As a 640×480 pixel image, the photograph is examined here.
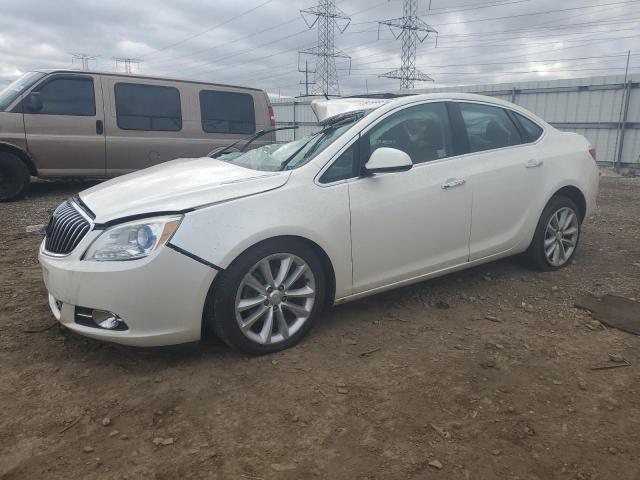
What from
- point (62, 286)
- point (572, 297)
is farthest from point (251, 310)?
point (572, 297)

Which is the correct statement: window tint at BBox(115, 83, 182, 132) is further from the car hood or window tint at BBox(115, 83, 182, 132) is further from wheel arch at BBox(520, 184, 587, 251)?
wheel arch at BBox(520, 184, 587, 251)

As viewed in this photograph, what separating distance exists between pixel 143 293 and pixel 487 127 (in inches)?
116

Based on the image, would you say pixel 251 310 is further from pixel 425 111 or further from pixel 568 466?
pixel 425 111

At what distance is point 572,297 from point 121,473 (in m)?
3.42

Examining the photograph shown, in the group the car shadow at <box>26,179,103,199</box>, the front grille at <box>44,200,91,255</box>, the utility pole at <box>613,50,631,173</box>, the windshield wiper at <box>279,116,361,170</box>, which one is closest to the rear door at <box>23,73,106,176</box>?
the car shadow at <box>26,179,103,199</box>

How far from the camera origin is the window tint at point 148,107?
778 centimetres

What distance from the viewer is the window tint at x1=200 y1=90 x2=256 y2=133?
331 inches

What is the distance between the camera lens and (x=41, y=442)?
88.1 inches

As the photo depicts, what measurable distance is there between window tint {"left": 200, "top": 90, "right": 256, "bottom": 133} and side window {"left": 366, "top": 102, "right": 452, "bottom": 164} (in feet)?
17.8

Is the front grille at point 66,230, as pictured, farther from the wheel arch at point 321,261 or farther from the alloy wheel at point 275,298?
the alloy wheel at point 275,298

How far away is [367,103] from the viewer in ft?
12.7

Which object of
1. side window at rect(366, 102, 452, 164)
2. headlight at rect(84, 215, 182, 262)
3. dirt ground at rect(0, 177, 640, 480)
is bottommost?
dirt ground at rect(0, 177, 640, 480)

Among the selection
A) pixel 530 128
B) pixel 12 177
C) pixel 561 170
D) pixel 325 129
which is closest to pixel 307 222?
pixel 325 129

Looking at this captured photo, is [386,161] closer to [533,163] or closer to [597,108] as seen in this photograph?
[533,163]
